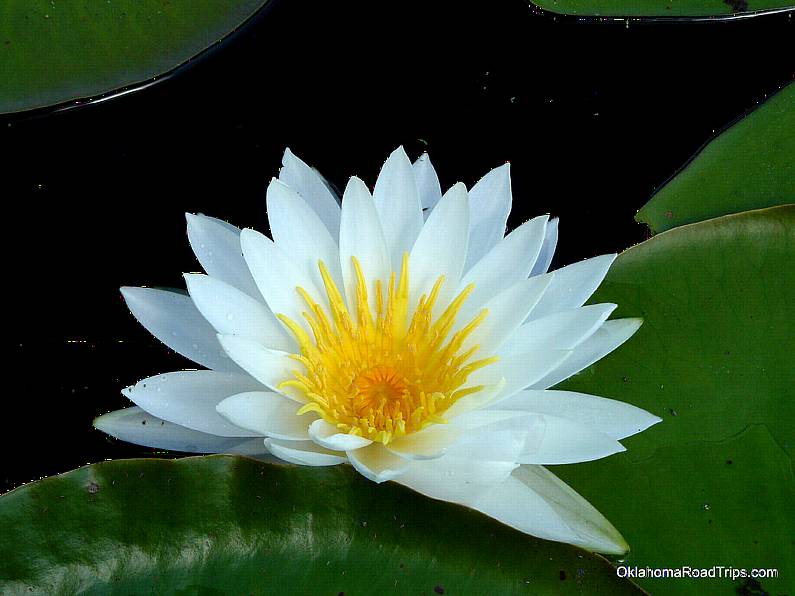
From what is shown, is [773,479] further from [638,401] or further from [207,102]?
[207,102]

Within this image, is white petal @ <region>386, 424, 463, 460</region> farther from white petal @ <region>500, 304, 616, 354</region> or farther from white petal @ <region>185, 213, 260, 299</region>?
white petal @ <region>185, 213, 260, 299</region>

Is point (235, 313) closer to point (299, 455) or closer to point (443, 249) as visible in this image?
point (299, 455)

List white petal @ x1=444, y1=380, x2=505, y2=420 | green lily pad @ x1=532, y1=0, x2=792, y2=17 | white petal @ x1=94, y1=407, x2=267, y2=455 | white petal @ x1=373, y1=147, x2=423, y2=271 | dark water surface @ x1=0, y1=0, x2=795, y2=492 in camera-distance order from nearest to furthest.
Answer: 1. white petal @ x1=444, y1=380, x2=505, y2=420
2. white petal @ x1=94, y1=407, x2=267, y2=455
3. white petal @ x1=373, y1=147, x2=423, y2=271
4. dark water surface @ x1=0, y1=0, x2=795, y2=492
5. green lily pad @ x1=532, y1=0, x2=792, y2=17

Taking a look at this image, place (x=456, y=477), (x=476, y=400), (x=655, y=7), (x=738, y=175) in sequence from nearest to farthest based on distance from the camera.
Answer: (x=456, y=477), (x=476, y=400), (x=738, y=175), (x=655, y=7)

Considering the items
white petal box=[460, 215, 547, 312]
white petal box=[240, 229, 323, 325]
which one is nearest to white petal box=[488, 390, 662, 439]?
white petal box=[460, 215, 547, 312]

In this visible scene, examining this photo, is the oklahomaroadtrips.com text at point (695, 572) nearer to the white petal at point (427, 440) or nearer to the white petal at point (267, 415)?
the white petal at point (427, 440)

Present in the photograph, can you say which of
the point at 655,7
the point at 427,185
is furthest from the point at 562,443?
the point at 655,7

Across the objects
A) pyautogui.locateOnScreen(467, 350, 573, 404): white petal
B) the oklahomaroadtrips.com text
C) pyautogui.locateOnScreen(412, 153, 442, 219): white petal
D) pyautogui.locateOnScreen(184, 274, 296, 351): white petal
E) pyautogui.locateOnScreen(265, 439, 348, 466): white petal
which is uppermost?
pyautogui.locateOnScreen(412, 153, 442, 219): white petal

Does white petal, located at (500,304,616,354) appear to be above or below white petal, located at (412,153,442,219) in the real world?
below
